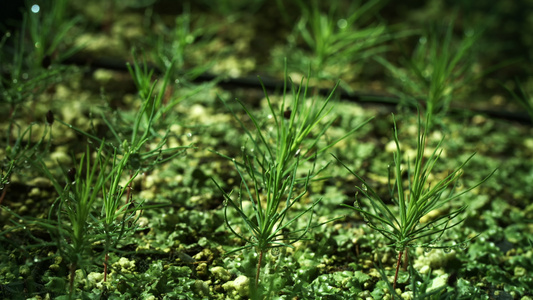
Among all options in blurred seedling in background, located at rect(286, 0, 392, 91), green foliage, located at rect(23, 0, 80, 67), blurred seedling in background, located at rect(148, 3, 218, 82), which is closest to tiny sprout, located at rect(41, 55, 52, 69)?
green foliage, located at rect(23, 0, 80, 67)

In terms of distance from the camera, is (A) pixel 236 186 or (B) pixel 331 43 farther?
(B) pixel 331 43

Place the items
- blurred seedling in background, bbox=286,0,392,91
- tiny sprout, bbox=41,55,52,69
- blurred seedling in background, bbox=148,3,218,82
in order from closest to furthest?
tiny sprout, bbox=41,55,52,69 → blurred seedling in background, bbox=148,3,218,82 → blurred seedling in background, bbox=286,0,392,91

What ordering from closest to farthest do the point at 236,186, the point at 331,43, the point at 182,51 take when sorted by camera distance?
the point at 236,186 < the point at 182,51 < the point at 331,43

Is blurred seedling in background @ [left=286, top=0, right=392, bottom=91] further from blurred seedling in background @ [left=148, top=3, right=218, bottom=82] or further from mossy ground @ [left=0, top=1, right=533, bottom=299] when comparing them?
blurred seedling in background @ [left=148, top=3, right=218, bottom=82]

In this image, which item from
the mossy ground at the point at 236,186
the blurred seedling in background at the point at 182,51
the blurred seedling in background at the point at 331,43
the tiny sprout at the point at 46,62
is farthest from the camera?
the blurred seedling in background at the point at 331,43

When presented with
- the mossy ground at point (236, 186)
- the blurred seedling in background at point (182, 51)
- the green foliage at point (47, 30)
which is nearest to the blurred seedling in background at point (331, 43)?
the mossy ground at point (236, 186)

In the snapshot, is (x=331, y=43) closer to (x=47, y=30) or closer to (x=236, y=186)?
(x=236, y=186)

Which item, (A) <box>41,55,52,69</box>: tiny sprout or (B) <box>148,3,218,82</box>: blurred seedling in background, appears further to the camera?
(B) <box>148,3,218,82</box>: blurred seedling in background

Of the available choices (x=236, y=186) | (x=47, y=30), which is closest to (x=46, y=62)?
(x=47, y=30)

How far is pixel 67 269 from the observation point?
1207mm

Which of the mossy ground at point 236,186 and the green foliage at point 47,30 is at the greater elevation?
the green foliage at point 47,30

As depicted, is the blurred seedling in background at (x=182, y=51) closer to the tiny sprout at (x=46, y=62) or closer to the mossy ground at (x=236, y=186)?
the mossy ground at (x=236, y=186)

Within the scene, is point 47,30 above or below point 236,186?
above

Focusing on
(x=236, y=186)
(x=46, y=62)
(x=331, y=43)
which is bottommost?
(x=236, y=186)
